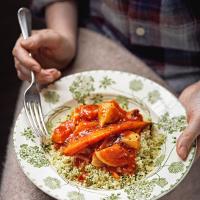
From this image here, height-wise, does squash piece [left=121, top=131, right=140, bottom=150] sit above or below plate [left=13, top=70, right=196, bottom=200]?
above

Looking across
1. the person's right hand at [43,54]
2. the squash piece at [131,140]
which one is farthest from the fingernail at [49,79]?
the squash piece at [131,140]

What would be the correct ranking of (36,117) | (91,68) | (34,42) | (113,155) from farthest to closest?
(91,68) → (34,42) → (36,117) → (113,155)

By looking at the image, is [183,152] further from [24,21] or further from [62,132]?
[24,21]

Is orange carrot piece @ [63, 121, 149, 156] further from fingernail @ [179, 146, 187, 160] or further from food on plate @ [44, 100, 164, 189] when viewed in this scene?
fingernail @ [179, 146, 187, 160]

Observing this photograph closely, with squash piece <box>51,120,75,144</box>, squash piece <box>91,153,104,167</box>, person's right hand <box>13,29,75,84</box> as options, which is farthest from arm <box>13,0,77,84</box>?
squash piece <box>91,153,104,167</box>

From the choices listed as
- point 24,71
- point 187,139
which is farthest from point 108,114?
point 24,71

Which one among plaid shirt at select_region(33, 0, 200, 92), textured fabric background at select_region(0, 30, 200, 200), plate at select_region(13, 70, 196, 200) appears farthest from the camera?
plaid shirt at select_region(33, 0, 200, 92)
